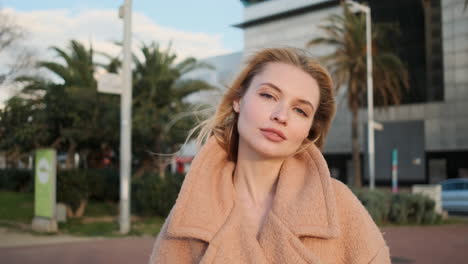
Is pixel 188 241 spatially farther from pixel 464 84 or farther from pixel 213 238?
pixel 464 84

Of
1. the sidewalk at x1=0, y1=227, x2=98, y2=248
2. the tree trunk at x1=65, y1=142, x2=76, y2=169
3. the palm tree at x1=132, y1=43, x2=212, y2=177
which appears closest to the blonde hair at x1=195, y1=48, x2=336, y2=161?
the sidewalk at x1=0, y1=227, x2=98, y2=248

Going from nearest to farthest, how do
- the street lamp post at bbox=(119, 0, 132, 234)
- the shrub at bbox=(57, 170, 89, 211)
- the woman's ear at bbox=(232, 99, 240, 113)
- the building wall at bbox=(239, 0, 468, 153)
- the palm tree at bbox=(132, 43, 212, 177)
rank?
the woman's ear at bbox=(232, 99, 240, 113), the street lamp post at bbox=(119, 0, 132, 234), the shrub at bbox=(57, 170, 89, 211), the palm tree at bbox=(132, 43, 212, 177), the building wall at bbox=(239, 0, 468, 153)

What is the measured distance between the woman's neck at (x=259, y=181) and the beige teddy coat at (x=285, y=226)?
4 cm

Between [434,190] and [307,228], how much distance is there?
1820 cm

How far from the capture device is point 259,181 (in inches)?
82.8

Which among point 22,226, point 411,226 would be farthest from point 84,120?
point 411,226

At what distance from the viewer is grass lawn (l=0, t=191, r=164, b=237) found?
1366cm

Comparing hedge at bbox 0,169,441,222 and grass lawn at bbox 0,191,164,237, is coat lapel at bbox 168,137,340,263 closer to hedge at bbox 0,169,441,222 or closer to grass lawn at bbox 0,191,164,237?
grass lawn at bbox 0,191,164,237

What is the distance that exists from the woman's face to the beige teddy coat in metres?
0.12

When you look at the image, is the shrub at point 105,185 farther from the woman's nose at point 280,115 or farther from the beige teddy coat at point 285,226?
the woman's nose at point 280,115

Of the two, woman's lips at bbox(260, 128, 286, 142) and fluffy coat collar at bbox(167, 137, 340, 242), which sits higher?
woman's lips at bbox(260, 128, 286, 142)

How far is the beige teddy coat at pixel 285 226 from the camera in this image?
5.98ft

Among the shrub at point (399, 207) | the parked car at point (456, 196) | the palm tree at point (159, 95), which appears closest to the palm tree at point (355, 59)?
the parked car at point (456, 196)

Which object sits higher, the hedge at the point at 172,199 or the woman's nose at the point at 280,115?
the woman's nose at the point at 280,115
